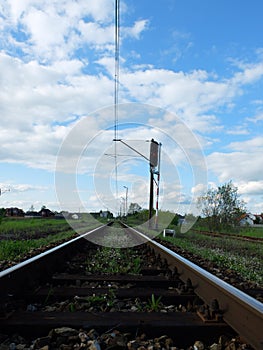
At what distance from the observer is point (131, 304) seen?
2.82 metres

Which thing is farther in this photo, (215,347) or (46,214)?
(46,214)

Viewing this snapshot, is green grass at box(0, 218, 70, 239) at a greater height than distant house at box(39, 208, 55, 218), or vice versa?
distant house at box(39, 208, 55, 218)

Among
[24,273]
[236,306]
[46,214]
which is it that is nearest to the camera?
[236,306]

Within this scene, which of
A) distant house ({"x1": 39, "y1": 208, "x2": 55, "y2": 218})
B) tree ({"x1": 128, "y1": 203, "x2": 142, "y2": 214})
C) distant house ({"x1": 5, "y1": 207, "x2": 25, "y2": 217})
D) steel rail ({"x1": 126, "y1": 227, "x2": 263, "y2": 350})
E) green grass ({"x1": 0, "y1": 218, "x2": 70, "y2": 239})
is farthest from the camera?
distant house ({"x1": 39, "y1": 208, "x2": 55, "y2": 218})

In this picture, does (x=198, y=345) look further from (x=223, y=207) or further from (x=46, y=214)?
(x=46, y=214)

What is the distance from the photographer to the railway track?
82.6 inches

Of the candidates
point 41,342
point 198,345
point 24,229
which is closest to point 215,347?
point 198,345

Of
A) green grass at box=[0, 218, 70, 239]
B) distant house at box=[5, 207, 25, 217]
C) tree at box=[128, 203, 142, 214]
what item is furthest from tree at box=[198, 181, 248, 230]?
distant house at box=[5, 207, 25, 217]

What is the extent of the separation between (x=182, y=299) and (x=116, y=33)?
5953 millimetres

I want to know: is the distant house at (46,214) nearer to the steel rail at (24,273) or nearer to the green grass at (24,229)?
the green grass at (24,229)

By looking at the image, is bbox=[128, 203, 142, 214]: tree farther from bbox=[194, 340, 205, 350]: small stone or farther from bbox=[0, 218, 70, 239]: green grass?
bbox=[194, 340, 205, 350]: small stone

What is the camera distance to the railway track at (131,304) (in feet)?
6.88

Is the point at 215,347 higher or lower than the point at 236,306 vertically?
lower

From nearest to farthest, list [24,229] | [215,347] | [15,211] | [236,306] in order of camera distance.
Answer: [215,347]
[236,306]
[24,229]
[15,211]
